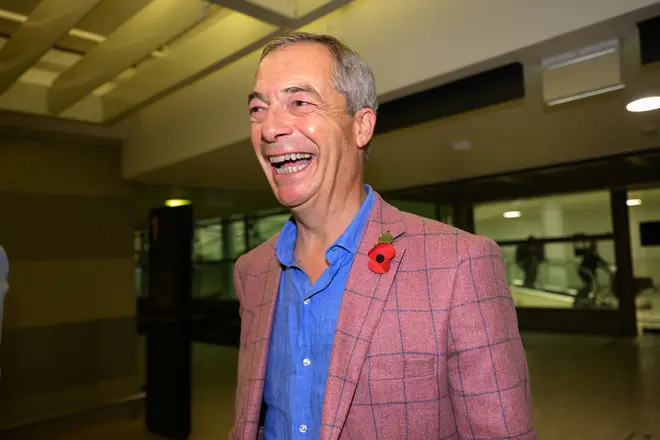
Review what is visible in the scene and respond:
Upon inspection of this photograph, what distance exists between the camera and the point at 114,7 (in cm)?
251

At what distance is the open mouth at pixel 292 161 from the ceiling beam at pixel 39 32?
178cm

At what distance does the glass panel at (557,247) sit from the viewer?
946 cm

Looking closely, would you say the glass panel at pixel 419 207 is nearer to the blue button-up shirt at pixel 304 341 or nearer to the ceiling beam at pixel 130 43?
the ceiling beam at pixel 130 43

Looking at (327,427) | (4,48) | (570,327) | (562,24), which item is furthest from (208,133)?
(570,327)

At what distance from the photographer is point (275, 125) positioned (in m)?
1.06

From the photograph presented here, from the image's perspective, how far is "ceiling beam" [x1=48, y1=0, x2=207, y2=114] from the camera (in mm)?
2568

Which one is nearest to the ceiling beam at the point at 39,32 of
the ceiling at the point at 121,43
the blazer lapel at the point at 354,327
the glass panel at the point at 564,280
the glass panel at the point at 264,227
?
the ceiling at the point at 121,43

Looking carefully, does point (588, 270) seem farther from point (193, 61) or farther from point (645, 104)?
point (193, 61)

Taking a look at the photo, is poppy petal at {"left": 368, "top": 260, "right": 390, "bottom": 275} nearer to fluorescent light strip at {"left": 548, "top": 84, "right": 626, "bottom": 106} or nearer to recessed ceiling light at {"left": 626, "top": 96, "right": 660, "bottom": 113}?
fluorescent light strip at {"left": 548, "top": 84, "right": 626, "bottom": 106}

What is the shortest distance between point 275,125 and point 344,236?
0.94 ft

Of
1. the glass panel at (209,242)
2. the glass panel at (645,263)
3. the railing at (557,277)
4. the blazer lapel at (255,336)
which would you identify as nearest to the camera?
the blazer lapel at (255,336)

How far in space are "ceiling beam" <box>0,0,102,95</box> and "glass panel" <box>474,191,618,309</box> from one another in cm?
914

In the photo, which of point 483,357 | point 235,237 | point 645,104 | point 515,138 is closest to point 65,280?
point 515,138

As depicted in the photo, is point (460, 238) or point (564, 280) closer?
point (460, 238)
